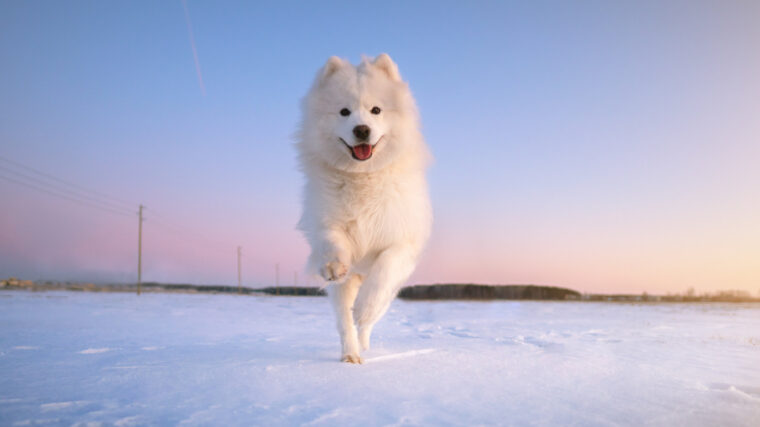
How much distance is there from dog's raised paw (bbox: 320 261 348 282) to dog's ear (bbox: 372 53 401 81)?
1973mm

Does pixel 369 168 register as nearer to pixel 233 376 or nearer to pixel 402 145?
pixel 402 145

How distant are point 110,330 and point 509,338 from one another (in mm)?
5747

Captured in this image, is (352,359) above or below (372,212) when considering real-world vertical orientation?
below

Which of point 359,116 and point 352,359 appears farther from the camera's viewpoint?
point 352,359

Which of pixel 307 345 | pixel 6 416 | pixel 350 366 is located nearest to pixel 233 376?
pixel 350 366

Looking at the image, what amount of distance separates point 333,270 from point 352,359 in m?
0.96

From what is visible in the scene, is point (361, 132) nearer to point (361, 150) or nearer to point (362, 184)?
point (361, 150)

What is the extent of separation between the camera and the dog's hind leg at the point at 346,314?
14.0ft

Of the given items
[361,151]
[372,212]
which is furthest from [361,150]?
[372,212]

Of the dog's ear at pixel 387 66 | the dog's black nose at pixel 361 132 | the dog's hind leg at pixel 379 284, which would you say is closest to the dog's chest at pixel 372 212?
the dog's hind leg at pixel 379 284

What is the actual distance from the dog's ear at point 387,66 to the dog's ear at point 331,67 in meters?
0.34

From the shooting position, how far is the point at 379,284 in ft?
13.0

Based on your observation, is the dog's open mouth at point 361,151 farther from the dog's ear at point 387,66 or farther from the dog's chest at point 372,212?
the dog's ear at point 387,66

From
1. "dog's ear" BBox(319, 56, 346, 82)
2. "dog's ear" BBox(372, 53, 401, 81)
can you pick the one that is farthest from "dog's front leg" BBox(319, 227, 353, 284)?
"dog's ear" BBox(372, 53, 401, 81)
